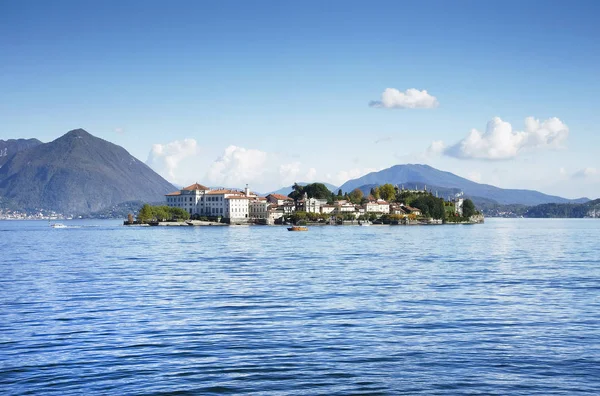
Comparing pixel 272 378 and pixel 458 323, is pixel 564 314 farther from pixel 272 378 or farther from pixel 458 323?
pixel 272 378

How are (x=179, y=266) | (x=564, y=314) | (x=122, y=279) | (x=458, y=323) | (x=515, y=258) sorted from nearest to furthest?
(x=458, y=323)
(x=564, y=314)
(x=122, y=279)
(x=179, y=266)
(x=515, y=258)

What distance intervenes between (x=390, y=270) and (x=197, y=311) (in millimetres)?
19537

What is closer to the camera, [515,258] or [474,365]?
[474,365]

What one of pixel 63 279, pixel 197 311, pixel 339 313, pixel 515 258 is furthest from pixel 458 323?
pixel 515 258

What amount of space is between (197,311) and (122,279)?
43.4 ft

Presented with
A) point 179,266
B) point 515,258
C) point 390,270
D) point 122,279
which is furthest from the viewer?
point 515,258

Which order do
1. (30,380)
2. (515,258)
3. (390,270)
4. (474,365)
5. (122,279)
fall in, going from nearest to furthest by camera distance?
(30,380)
(474,365)
(122,279)
(390,270)
(515,258)

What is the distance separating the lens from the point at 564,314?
76.2ft

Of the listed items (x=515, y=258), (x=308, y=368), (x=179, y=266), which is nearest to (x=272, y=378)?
(x=308, y=368)

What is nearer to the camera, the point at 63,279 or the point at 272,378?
the point at 272,378

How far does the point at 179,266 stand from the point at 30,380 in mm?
30992

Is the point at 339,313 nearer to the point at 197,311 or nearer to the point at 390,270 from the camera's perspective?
the point at 197,311

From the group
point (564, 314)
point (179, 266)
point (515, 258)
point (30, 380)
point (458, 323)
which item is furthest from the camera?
point (515, 258)

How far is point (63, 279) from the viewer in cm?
3619
